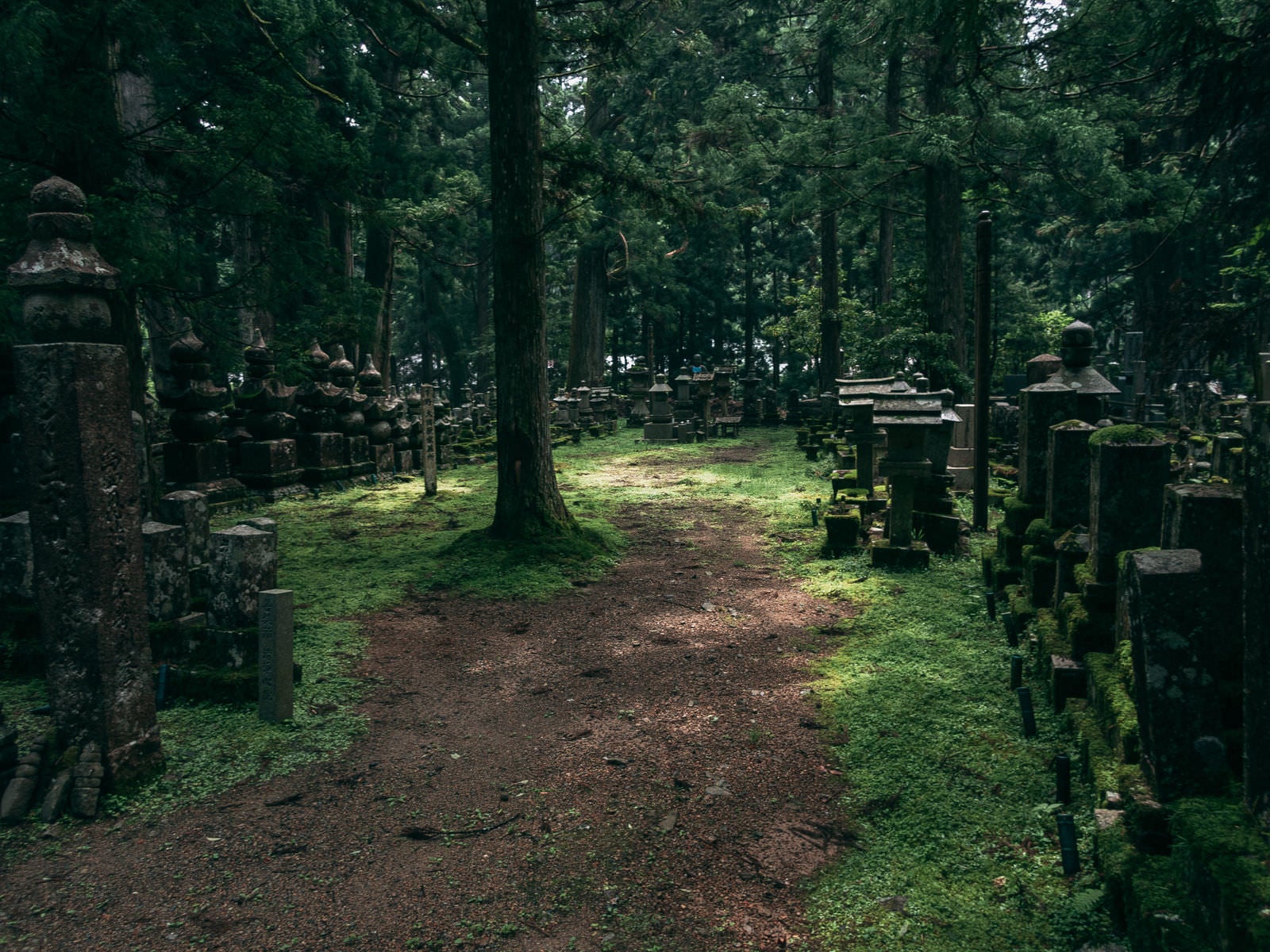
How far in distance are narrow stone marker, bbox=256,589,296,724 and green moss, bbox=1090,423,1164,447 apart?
15.6 ft

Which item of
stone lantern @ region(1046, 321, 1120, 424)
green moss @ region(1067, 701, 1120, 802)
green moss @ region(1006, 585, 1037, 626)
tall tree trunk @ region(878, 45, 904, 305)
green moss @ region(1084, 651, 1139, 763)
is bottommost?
green moss @ region(1067, 701, 1120, 802)

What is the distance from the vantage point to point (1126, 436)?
4375 mm

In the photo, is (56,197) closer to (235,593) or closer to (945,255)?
(235,593)

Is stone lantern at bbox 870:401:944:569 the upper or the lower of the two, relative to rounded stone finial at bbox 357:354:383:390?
lower

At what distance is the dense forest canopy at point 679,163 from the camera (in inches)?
307

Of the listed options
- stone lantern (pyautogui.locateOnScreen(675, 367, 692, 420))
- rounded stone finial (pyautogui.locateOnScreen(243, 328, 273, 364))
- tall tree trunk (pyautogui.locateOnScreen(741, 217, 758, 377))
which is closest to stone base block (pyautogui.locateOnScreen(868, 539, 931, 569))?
rounded stone finial (pyautogui.locateOnScreen(243, 328, 273, 364))

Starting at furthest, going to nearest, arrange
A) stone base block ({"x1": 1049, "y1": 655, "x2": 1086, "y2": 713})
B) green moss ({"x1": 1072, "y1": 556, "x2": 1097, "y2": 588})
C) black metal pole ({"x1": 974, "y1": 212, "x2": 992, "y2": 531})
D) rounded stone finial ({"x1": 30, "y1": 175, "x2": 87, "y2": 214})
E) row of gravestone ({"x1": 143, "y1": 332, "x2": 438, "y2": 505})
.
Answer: row of gravestone ({"x1": 143, "y1": 332, "x2": 438, "y2": 505}), black metal pole ({"x1": 974, "y1": 212, "x2": 992, "y2": 531}), green moss ({"x1": 1072, "y1": 556, "x2": 1097, "y2": 588}), stone base block ({"x1": 1049, "y1": 655, "x2": 1086, "y2": 713}), rounded stone finial ({"x1": 30, "y1": 175, "x2": 87, "y2": 214})

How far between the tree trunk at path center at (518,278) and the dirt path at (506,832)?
311 cm

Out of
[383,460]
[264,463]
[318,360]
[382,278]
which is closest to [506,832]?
[264,463]

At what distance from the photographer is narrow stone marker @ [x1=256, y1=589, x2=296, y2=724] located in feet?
15.7

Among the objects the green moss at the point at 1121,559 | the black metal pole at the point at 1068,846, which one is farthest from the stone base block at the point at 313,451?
the black metal pole at the point at 1068,846

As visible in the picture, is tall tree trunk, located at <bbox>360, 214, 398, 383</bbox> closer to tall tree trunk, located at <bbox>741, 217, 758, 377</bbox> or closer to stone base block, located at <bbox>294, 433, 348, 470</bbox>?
stone base block, located at <bbox>294, 433, 348, 470</bbox>

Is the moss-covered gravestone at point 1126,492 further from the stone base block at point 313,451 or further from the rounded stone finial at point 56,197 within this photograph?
the stone base block at point 313,451

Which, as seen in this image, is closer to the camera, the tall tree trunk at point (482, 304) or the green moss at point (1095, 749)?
the green moss at point (1095, 749)
